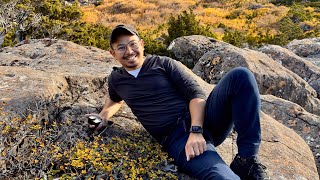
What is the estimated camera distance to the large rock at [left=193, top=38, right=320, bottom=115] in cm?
816

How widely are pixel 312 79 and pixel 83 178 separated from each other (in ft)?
29.1

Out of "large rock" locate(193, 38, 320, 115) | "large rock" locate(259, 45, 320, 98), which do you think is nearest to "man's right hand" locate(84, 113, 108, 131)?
"large rock" locate(193, 38, 320, 115)

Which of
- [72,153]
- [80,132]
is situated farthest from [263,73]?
[72,153]

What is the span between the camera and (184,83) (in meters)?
3.84

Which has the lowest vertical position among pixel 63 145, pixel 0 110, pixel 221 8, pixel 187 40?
pixel 221 8

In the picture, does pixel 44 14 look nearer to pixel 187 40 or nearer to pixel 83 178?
pixel 187 40

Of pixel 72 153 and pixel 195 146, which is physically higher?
pixel 195 146

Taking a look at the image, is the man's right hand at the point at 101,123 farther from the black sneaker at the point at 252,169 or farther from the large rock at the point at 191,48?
the large rock at the point at 191,48

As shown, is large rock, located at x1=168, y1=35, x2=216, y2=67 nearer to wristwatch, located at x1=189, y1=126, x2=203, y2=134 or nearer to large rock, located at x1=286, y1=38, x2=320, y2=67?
large rock, located at x1=286, y1=38, x2=320, y2=67

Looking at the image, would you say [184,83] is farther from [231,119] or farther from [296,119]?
[296,119]

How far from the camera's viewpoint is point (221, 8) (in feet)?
148

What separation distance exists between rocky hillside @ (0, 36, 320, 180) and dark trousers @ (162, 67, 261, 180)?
0.78 ft

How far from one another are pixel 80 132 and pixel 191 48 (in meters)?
8.14

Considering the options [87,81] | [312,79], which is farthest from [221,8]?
[87,81]
